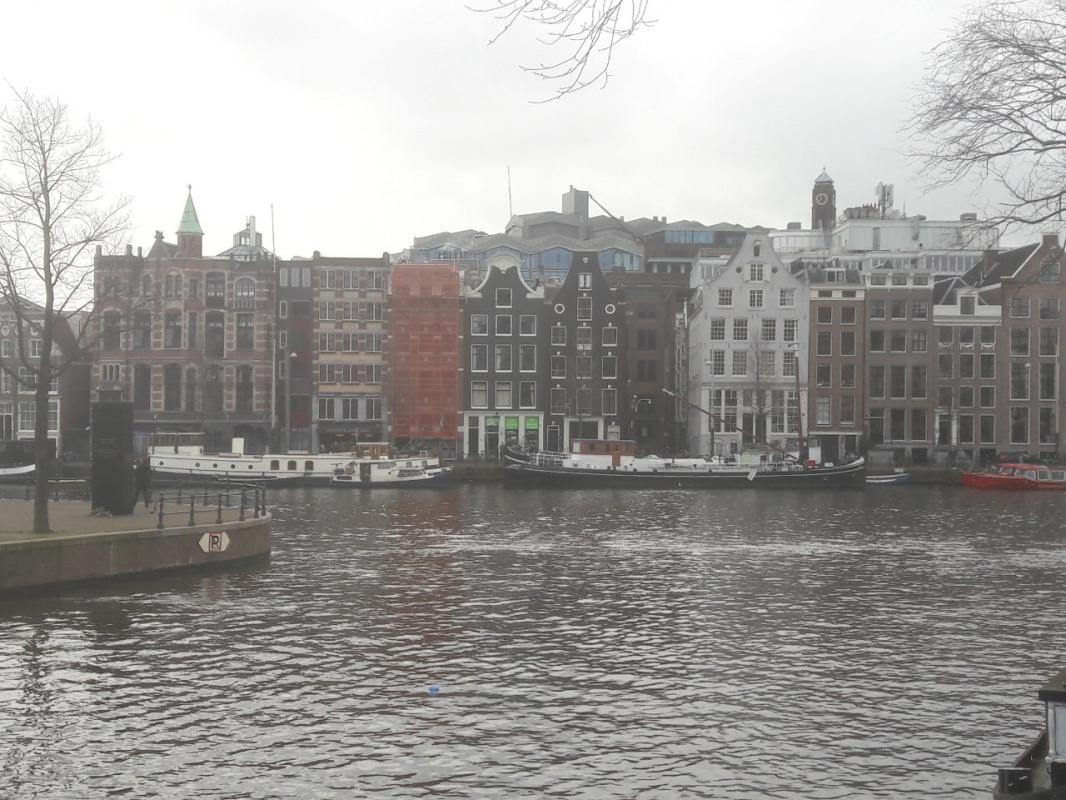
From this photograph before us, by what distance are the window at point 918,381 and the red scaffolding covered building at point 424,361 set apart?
38.6 metres

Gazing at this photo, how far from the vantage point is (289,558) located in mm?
37781

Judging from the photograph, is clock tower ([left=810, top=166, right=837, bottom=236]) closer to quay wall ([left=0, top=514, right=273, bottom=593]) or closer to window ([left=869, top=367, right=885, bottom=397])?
window ([left=869, top=367, right=885, bottom=397])

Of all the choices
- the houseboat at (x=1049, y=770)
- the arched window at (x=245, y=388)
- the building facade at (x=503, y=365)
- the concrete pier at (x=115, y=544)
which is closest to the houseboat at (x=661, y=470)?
the building facade at (x=503, y=365)

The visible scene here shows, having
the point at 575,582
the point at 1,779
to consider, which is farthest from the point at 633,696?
the point at 575,582

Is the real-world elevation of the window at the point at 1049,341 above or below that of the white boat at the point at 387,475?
above

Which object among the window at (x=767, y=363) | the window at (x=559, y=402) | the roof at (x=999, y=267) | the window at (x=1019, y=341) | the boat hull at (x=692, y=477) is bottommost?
the boat hull at (x=692, y=477)

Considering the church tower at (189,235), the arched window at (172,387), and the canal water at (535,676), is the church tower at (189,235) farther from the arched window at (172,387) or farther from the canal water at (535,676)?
the canal water at (535,676)

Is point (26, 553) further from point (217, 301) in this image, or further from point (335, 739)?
point (217, 301)

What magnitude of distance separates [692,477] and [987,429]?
31.9 meters

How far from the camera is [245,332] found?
10381 cm

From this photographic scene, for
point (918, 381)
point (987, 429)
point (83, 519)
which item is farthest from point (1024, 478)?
point (83, 519)

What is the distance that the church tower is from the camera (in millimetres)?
103375

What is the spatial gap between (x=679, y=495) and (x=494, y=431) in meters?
30.5

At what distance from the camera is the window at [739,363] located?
10425cm
